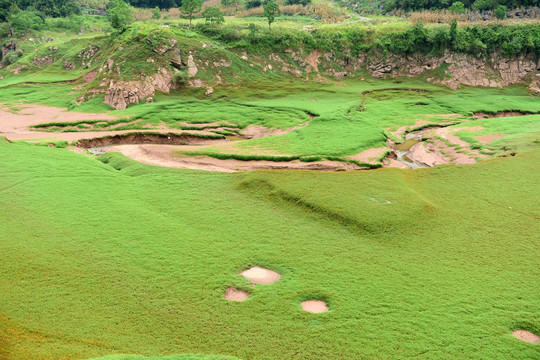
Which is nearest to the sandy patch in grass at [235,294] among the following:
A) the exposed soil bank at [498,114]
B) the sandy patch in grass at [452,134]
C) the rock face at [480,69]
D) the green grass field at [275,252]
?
the green grass field at [275,252]

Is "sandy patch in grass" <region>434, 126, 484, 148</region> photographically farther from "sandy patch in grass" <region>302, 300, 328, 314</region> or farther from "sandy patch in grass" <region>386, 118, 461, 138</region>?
"sandy patch in grass" <region>302, 300, 328, 314</region>

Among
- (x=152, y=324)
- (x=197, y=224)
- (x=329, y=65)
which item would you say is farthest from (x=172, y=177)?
(x=329, y=65)

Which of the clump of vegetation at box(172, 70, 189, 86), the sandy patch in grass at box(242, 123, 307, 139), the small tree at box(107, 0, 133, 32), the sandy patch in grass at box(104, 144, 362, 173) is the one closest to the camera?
the sandy patch in grass at box(104, 144, 362, 173)

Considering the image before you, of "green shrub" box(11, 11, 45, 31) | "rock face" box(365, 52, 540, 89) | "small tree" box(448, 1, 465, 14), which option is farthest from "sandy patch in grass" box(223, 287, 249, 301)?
"green shrub" box(11, 11, 45, 31)

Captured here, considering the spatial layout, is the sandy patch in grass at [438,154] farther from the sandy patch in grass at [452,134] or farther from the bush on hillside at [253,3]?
the bush on hillside at [253,3]

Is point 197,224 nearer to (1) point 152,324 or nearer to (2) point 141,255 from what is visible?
(2) point 141,255
